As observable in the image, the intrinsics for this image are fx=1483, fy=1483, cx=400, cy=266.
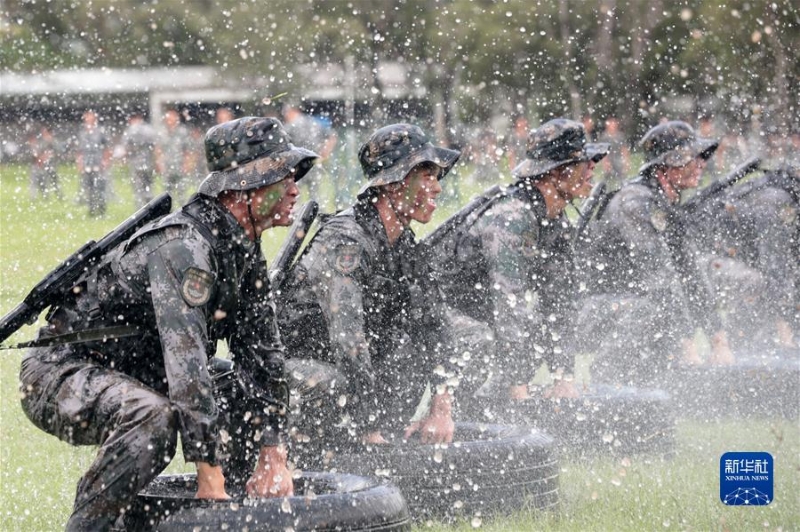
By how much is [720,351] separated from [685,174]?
1.36m

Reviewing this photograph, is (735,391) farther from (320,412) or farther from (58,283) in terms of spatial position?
(58,283)

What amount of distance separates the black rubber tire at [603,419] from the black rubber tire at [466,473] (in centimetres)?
129

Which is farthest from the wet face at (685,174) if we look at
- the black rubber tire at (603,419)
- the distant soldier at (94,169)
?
the distant soldier at (94,169)

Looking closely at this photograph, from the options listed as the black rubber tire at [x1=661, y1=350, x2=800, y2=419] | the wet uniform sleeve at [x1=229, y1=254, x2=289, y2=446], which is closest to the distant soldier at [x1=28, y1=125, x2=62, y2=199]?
the black rubber tire at [x1=661, y1=350, x2=800, y2=419]

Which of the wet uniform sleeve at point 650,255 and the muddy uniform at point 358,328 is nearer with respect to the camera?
the muddy uniform at point 358,328

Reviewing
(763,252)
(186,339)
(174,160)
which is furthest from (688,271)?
(174,160)

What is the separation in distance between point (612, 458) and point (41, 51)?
36558 millimetres

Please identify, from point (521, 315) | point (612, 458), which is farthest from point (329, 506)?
point (612, 458)

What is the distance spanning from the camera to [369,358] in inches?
291

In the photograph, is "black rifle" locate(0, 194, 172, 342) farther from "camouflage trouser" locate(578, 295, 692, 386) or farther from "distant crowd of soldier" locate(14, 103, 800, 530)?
"camouflage trouser" locate(578, 295, 692, 386)

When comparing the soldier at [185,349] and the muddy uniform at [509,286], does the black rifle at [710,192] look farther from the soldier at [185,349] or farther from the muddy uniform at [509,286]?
the soldier at [185,349]

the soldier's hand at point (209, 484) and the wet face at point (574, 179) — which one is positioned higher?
the wet face at point (574, 179)

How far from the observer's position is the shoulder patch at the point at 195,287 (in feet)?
18.6

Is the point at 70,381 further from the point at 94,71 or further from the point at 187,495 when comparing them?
the point at 94,71
